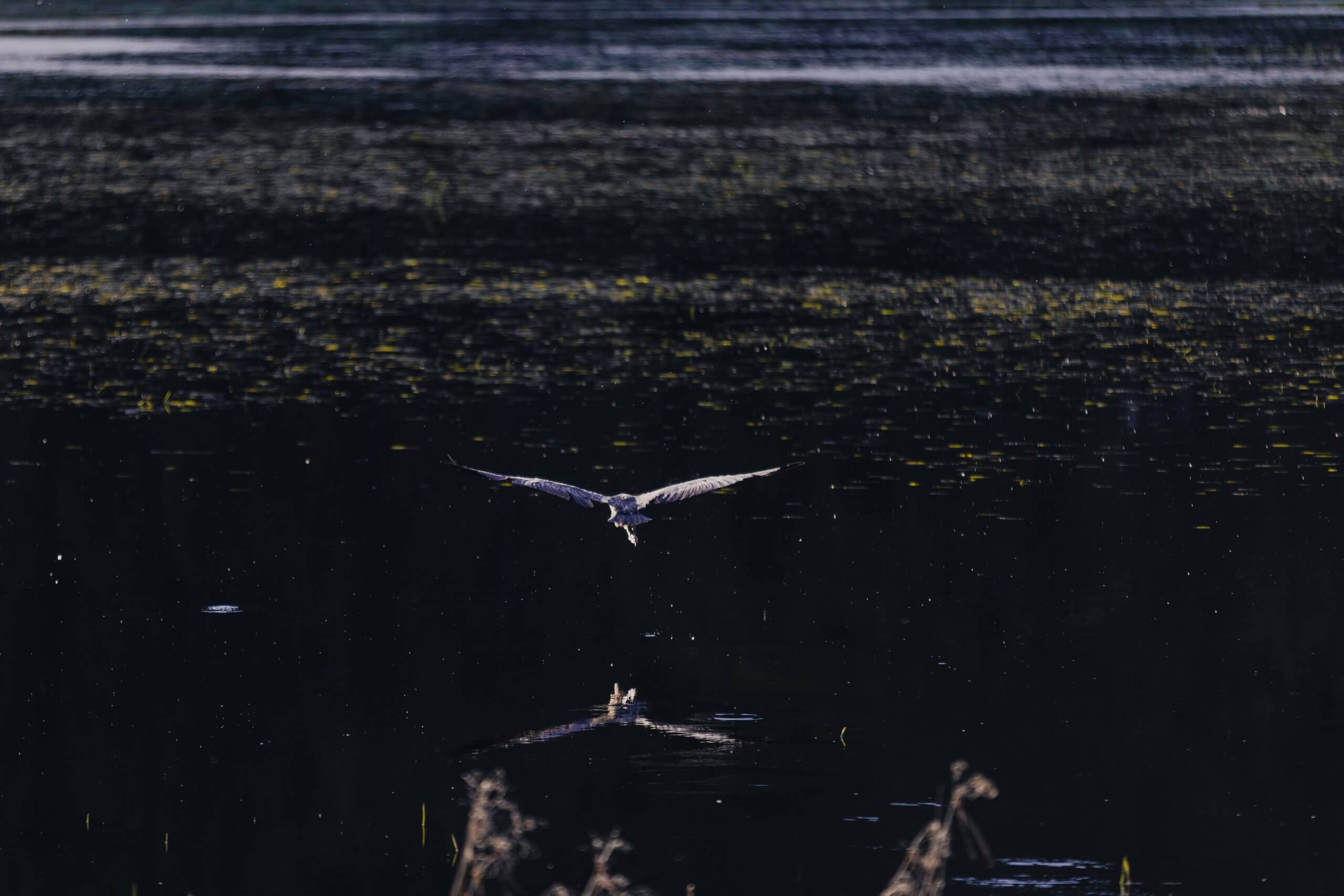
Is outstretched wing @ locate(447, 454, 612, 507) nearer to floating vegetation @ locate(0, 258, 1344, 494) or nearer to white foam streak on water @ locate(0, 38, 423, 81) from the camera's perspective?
floating vegetation @ locate(0, 258, 1344, 494)

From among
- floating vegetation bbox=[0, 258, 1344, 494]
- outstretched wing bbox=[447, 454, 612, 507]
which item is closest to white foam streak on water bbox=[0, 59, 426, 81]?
floating vegetation bbox=[0, 258, 1344, 494]

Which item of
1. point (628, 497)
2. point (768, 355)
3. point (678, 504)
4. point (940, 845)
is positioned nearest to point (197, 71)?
point (768, 355)

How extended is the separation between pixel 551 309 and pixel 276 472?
5.98 meters

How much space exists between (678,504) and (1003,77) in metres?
22.1

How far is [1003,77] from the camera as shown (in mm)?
32906

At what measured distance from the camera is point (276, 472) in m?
12.6

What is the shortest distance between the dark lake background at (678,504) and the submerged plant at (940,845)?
4.9 inches

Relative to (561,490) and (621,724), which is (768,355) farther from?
(621,724)

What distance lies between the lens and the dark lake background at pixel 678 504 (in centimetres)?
770

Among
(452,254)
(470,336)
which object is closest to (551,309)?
(470,336)

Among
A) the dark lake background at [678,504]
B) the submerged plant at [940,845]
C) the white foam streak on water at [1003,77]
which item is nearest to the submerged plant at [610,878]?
the dark lake background at [678,504]

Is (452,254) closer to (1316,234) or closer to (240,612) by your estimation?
(1316,234)

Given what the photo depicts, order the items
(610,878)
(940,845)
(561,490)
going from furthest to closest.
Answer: (561,490) → (610,878) → (940,845)

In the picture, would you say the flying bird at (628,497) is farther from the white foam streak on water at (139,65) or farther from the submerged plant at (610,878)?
the white foam streak on water at (139,65)
